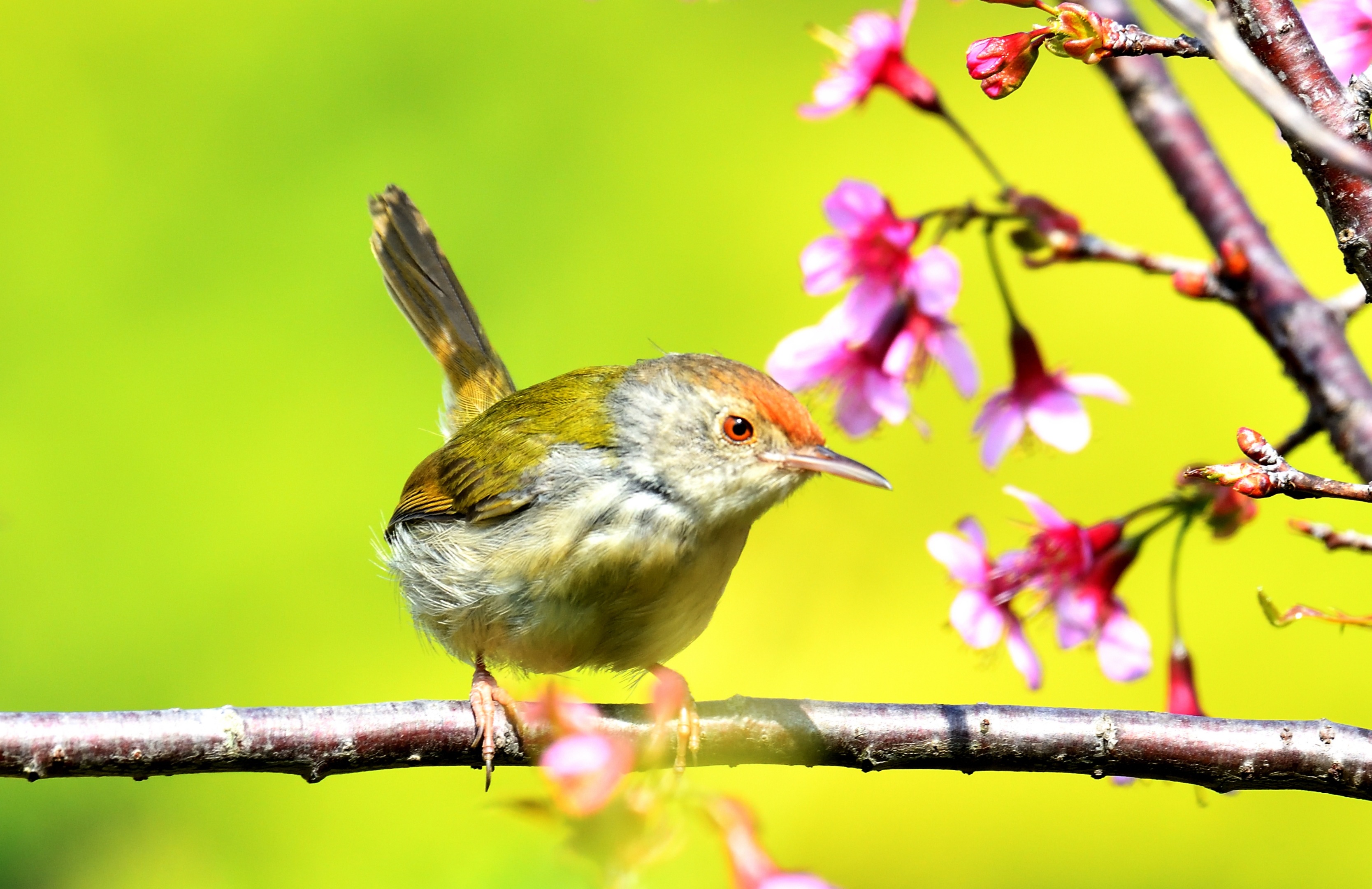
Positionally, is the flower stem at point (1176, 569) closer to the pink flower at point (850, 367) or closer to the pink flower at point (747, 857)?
the pink flower at point (850, 367)

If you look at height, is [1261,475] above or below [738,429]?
below

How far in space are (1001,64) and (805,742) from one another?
93 cm

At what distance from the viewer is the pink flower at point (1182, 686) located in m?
1.79

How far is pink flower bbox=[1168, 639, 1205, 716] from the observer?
5.89ft

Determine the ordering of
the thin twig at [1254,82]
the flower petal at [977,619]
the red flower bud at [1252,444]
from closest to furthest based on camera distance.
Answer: the thin twig at [1254,82] < the red flower bud at [1252,444] < the flower petal at [977,619]

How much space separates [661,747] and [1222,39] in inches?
26.7

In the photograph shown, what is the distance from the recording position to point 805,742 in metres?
1.72

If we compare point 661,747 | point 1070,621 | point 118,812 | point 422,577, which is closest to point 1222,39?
point 661,747

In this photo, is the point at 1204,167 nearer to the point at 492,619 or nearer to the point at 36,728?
the point at 492,619

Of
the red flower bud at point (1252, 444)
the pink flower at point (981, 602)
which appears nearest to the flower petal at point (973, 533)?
the pink flower at point (981, 602)

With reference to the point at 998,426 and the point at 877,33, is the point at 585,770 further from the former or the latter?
the point at 877,33

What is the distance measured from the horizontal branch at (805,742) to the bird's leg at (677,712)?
0.17 ft

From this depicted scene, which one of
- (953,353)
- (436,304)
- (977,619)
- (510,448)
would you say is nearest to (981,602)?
(977,619)

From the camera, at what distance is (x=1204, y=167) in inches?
74.8
